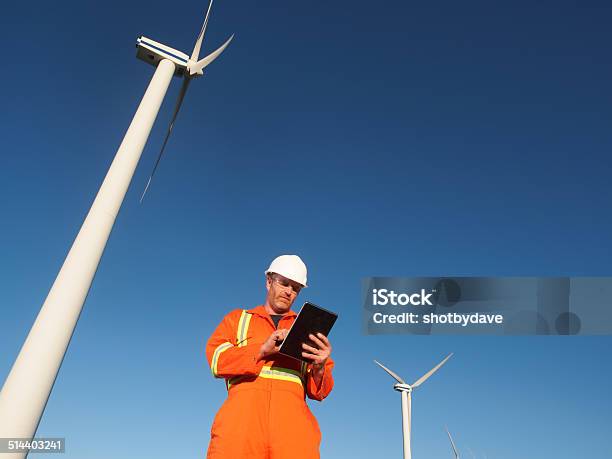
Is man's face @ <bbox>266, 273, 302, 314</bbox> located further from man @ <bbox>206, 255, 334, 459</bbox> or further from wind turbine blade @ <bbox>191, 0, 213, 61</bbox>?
wind turbine blade @ <bbox>191, 0, 213, 61</bbox>

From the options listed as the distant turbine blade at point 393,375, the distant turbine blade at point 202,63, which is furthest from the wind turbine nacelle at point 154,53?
the distant turbine blade at point 393,375

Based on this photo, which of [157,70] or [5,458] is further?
[157,70]

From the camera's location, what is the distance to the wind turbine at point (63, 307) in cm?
470

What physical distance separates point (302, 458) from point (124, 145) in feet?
16.9

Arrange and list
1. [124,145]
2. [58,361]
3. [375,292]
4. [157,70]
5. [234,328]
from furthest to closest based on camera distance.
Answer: [375,292] < [157,70] < [124,145] < [234,328] < [58,361]

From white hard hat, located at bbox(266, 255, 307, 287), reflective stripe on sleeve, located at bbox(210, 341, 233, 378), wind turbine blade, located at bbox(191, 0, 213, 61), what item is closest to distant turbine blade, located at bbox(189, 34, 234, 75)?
wind turbine blade, located at bbox(191, 0, 213, 61)

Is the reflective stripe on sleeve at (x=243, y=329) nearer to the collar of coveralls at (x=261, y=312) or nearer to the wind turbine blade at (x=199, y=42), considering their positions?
the collar of coveralls at (x=261, y=312)

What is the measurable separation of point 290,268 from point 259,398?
172 centimetres

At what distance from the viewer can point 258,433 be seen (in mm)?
5352

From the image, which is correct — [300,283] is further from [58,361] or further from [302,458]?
[58,361]

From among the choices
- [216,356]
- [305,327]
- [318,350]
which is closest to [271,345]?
[305,327]

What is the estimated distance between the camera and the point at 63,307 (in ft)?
17.7

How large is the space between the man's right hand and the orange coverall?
79mm

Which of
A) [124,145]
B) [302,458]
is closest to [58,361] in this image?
[302,458]
